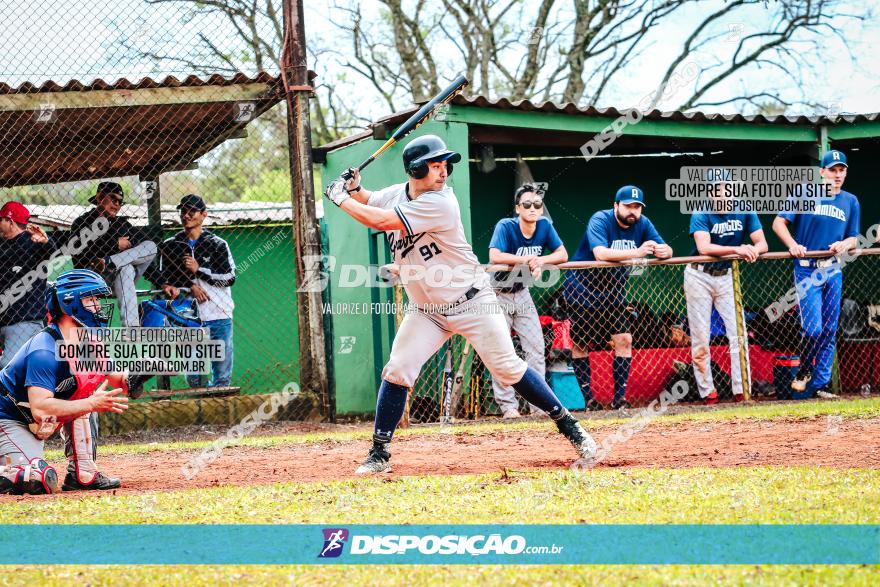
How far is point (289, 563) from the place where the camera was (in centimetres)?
346

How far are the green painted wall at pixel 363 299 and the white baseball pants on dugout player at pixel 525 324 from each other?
3.58ft

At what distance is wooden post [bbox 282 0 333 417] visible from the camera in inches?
381

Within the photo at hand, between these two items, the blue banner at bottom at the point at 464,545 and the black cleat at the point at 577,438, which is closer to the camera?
the blue banner at bottom at the point at 464,545

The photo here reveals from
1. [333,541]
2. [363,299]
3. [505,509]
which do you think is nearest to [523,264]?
[363,299]

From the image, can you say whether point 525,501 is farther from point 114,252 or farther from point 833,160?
point 833,160

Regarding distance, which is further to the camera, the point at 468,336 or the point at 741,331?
the point at 741,331

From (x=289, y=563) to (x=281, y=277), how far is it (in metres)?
9.92

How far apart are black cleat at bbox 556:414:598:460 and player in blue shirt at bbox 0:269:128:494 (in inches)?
98.7

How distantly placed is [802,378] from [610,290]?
218cm

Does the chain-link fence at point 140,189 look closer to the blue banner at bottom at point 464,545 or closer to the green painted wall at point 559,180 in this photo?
the green painted wall at point 559,180

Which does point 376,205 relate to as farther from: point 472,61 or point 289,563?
point 472,61

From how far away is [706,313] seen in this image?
31.4 feet

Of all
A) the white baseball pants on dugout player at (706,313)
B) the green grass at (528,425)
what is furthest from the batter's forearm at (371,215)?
the white baseball pants on dugout player at (706,313)

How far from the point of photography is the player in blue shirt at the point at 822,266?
946cm
